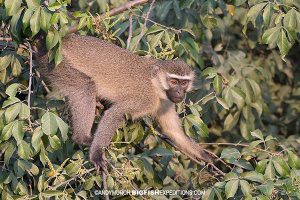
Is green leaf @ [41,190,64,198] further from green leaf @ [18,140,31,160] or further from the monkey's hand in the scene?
the monkey's hand

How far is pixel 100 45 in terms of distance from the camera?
6.01 metres

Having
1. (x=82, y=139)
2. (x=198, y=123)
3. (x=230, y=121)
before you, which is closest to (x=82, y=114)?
(x=82, y=139)

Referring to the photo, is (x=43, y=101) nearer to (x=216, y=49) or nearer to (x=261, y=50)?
(x=216, y=49)

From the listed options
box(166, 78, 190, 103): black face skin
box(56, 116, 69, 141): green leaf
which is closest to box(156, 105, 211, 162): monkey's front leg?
box(166, 78, 190, 103): black face skin

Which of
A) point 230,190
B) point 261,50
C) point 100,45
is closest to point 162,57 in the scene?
A: point 100,45

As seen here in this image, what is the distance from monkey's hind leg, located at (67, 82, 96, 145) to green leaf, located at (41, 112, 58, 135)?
3.95 ft

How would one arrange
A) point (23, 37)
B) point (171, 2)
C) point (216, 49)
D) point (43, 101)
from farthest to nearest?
point (216, 49) → point (171, 2) → point (43, 101) → point (23, 37)

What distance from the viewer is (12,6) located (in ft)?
14.9

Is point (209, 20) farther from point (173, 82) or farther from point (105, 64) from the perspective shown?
point (105, 64)

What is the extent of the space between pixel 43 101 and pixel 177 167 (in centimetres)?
155

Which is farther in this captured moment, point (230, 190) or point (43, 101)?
point (43, 101)

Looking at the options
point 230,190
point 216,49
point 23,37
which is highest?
point 23,37

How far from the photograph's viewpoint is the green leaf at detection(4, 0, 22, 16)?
14.9 ft

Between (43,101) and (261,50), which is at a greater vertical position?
(43,101)
